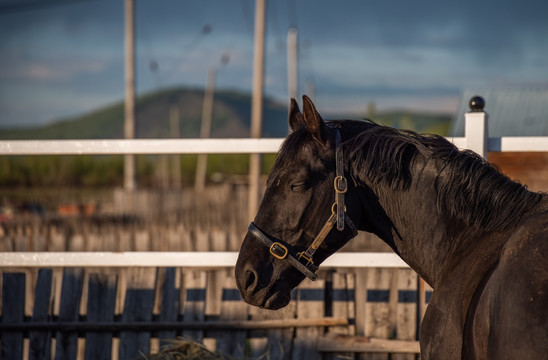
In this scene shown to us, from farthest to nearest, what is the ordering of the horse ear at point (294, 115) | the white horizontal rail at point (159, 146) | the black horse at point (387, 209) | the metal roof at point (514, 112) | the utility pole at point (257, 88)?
the metal roof at point (514, 112) < the utility pole at point (257, 88) < the white horizontal rail at point (159, 146) < the horse ear at point (294, 115) < the black horse at point (387, 209)

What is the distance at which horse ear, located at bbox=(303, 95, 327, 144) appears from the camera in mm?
3000

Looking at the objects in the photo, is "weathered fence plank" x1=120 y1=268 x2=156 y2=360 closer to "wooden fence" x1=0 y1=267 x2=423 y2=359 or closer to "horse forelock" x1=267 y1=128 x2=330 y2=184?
"wooden fence" x1=0 y1=267 x2=423 y2=359

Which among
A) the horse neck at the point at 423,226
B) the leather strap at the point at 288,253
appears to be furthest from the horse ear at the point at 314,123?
the leather strap at the point at 288,253

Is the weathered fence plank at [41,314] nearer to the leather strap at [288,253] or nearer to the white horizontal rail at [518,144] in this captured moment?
the leather strap at [288,253]

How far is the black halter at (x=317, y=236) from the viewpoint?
3010 mm

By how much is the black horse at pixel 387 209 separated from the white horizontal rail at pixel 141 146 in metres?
1.37

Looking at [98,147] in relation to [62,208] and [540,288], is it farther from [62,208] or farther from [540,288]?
[62,208]

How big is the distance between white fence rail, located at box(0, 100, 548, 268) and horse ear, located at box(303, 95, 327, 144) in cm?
142

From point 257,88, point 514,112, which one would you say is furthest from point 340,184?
point 514,112

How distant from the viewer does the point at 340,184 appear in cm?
301

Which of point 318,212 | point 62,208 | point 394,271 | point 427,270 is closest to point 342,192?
point 318,212

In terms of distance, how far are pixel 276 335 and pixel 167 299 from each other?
0.86m

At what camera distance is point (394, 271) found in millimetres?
4934

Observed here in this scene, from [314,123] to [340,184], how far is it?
30cm
